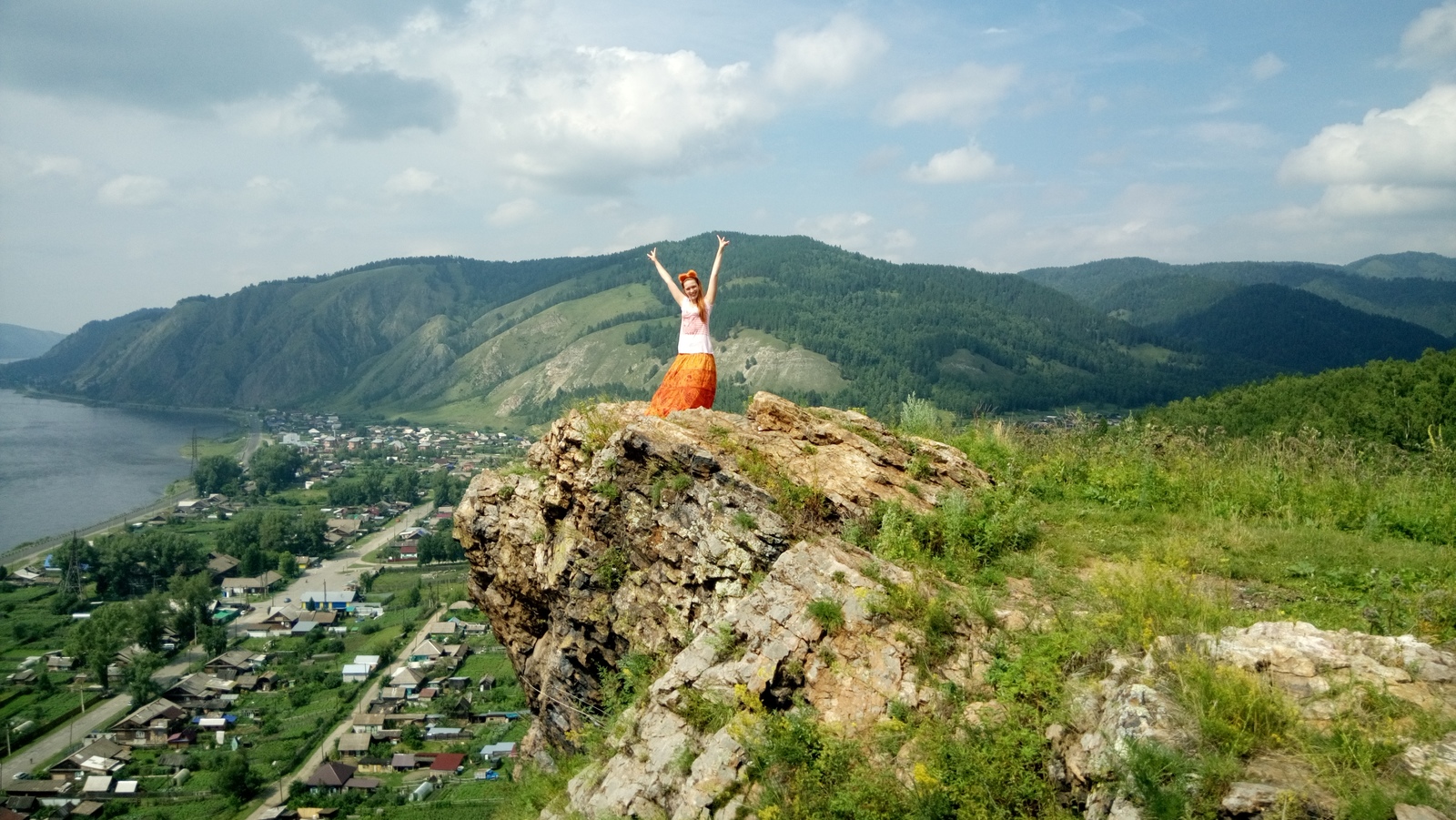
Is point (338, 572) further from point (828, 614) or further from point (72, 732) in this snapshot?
point (828, 614)

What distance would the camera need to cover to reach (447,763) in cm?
4234

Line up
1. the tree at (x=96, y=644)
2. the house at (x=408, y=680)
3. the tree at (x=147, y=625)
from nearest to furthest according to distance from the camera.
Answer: the house at (x=408, y=680) < the tree at (x=96, y=644) < the tree at (x=147, y=625)

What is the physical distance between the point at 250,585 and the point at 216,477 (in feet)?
165

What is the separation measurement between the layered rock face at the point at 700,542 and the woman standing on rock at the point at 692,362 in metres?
0.86

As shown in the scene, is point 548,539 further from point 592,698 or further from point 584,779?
point 584,779

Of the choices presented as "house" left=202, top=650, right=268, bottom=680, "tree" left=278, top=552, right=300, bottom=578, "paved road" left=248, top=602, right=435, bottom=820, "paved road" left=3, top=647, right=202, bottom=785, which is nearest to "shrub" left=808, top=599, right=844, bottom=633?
"paved road" left=248, top=602, right=435, bottom=820

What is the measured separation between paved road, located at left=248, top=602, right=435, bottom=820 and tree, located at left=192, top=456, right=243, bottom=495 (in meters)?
78.4

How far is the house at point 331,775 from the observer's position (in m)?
39.4

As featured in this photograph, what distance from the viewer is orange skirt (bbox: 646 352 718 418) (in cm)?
1317

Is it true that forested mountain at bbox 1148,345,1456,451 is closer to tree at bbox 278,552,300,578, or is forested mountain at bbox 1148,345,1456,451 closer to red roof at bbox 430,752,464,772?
red roof at bbox 430,752,464,772

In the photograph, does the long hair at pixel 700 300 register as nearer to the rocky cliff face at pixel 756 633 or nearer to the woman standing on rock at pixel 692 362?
the woman standing on rock at pixel 692 362

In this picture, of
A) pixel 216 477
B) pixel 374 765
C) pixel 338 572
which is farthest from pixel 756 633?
pixel 216 477

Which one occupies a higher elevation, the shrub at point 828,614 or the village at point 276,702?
the shrub at point 828,614

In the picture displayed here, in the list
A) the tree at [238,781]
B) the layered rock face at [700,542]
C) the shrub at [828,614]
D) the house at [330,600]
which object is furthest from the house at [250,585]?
the shrub at [828,614]
